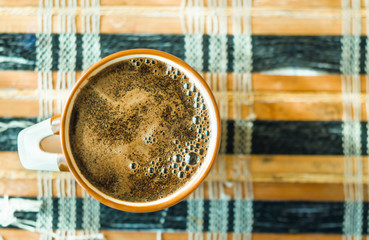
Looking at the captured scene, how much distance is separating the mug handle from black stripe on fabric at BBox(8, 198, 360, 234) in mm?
134

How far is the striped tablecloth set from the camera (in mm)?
622

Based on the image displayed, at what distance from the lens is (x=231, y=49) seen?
62 centimetres

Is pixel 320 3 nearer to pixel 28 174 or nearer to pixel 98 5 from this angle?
pixel 98 5

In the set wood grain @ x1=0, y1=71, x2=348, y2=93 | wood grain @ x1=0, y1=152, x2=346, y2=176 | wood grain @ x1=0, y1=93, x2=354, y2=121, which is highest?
wood grain @ x1=0, y1=71, x2=348, y2=93

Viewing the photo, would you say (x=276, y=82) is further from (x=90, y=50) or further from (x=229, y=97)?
(x=90, y=50)

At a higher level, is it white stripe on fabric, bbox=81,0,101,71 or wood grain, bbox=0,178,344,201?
white stripe on fabric, bbox=81,0,101,71

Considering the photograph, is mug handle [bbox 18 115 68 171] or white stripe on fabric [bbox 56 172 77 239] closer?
mug handle [bbox 18 115 68 171]

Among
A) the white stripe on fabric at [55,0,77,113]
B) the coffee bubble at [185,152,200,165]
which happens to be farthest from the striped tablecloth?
the coffee bubble at [185,152,200,165]

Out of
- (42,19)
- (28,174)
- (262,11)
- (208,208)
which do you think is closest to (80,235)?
(28,174)

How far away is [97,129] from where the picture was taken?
20.1 inches

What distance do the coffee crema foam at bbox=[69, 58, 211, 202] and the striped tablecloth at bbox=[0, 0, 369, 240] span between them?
0.12 meters

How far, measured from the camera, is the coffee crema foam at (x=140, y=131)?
506 millimetres

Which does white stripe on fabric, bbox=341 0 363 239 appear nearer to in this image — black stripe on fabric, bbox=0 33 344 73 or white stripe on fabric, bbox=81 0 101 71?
black stripe on fabric, bbox=0 33 344 73

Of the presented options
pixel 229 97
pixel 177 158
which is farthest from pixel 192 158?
pixel 229 97
